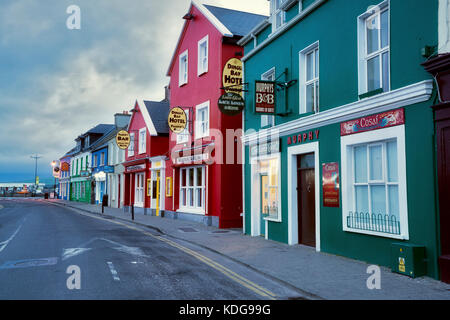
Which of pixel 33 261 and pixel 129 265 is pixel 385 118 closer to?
pixel 129 265

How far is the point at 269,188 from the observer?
560 inches

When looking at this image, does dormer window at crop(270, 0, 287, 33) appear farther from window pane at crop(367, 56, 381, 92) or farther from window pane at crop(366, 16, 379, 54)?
window pane at crop(367, 56, 381, 92)

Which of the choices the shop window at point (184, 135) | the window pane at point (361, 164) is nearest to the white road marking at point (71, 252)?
the window pane at point (361, 164)

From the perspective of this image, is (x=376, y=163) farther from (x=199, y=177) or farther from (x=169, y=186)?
(x=169, y=186)

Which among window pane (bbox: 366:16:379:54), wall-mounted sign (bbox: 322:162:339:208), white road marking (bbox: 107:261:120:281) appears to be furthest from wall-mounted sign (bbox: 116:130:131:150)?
window pane (bbox: 366:16:379:54)

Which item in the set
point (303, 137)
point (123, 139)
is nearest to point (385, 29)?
point (303, 137)

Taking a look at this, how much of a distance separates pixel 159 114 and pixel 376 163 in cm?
2159

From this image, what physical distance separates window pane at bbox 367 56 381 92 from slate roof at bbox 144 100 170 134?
19.3 meters

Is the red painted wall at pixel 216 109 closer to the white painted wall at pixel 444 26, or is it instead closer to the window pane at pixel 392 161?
the window pane at pixel 392 161

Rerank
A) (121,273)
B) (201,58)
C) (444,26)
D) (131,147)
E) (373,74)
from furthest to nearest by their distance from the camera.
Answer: (131,147), (201,58), (373,74), (121,273), (444,26)

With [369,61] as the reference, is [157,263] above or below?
below
